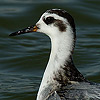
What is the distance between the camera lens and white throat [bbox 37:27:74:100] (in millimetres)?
8367

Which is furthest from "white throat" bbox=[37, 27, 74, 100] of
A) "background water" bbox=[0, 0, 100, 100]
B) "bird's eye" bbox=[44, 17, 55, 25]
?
"background water" bbox=[0, 0, 100, 100]

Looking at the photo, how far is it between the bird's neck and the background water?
2200 millimetres

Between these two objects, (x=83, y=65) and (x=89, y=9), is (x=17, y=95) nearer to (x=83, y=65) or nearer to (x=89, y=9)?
(x=83, y=65)

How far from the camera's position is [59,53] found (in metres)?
8.46

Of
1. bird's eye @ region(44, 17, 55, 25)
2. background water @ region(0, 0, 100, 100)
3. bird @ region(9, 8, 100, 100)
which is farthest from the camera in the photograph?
background water @ region(0, 0, 100, 100)

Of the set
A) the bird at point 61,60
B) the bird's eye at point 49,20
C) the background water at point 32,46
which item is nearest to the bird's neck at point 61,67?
the bird at point 61,60

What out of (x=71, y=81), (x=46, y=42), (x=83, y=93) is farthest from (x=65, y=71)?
(x=46, y=42)

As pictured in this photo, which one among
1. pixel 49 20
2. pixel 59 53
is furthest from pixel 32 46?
pixel 59 53

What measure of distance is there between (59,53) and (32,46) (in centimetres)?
542

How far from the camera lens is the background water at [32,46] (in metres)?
11.3

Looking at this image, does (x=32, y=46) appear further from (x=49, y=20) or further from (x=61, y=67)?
(x=61, y=67)

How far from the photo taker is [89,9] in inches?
653

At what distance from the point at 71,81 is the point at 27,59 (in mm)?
4675

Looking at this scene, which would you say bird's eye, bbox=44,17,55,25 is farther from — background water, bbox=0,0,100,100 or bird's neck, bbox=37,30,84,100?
background water, bbox=0,0,100,100
